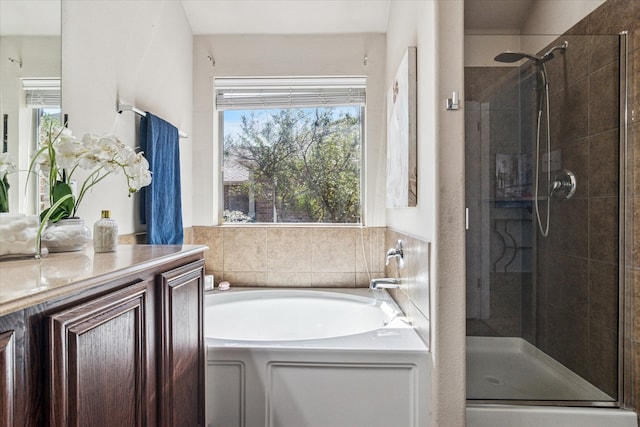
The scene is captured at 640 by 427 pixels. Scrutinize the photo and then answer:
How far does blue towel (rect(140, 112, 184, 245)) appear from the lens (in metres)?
2.02

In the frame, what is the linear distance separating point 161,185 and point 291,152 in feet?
3.45

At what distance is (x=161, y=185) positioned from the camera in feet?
6.92

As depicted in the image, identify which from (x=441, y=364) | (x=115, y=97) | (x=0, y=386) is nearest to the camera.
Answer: (x=0, y=386)

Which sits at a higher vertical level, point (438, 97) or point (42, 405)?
point (438, 97)

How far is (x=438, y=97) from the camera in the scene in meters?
1.45

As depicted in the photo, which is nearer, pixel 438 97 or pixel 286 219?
pixel 438 97

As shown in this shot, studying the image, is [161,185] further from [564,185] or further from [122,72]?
[564,185]

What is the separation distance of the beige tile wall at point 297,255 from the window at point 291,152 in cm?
15

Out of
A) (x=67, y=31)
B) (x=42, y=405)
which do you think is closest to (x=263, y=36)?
(x=67, y=31)

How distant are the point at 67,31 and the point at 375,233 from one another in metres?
2.08

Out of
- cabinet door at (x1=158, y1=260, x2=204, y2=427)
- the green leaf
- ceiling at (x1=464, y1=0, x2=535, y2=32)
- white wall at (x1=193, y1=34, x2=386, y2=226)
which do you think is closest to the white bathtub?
cabinet door at (x1=158, y1=260, x2=204, y2=427)

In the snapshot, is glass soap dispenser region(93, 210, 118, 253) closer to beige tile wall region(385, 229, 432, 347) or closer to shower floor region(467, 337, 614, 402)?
beige tile wall region(385, 229, 432, 347)

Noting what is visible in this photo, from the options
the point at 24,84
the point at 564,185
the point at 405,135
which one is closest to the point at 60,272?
the point at 24,84

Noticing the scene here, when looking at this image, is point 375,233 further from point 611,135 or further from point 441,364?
point 611,135
